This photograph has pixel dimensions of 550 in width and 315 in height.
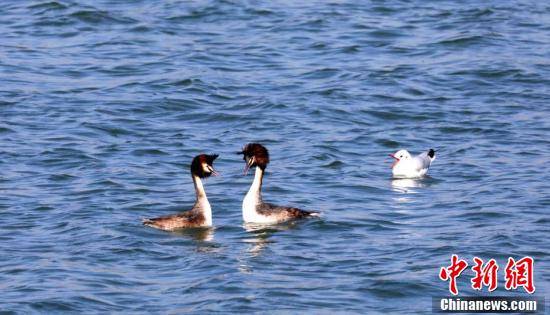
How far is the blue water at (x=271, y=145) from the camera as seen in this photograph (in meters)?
15.2

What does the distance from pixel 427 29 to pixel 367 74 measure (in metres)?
A: 4.27

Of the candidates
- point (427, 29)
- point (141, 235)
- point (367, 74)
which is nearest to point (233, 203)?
point (141, 235)

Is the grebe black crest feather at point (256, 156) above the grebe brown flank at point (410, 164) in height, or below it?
above

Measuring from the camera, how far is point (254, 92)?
2638 centimetres

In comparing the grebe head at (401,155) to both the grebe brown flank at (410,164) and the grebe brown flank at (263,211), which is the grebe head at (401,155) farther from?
the grebe brown flank at (263,211)

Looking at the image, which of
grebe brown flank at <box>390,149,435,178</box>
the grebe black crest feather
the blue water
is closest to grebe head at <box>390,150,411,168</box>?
grebe brown flank at <box>390,149,435,178</box>

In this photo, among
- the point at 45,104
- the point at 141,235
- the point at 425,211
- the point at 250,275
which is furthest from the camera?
the point at 45,104

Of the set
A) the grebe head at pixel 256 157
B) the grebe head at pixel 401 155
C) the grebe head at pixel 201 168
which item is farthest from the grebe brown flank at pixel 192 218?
the grebe head at pixel 401 155

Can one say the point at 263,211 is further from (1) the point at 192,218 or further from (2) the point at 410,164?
(2) the point at 410,164

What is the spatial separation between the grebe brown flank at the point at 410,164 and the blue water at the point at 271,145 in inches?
8.1

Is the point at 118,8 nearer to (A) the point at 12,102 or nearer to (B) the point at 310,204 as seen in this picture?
(A) the point at 12,102

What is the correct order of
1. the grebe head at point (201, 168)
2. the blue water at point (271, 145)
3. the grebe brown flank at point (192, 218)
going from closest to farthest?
the blue water at point (271, 145)
the grebe brown flank at point (192, 218)
the grebe head at point (201, 168)

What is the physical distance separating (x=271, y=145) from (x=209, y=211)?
17.1 feet

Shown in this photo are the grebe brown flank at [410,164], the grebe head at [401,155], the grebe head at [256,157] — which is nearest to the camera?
the grebe head at [256,157]
